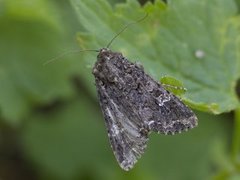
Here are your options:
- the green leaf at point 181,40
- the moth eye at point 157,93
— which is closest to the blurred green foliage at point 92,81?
the green leaf at point 181,40

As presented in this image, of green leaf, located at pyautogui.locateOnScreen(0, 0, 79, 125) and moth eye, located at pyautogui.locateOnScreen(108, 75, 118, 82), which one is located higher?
moth eye, located at pyautogui.locateOnScreen(108, 75, 118, 82)

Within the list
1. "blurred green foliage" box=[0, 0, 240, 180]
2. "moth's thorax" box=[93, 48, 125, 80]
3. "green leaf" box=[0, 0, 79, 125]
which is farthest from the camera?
"green leaf" box=[0, 0, 79, 125]

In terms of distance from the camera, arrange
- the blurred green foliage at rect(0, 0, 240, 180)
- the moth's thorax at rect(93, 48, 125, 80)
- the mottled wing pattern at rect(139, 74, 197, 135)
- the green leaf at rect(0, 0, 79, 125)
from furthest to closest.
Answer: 1. the green leaf at rect(0, 0, 79, 125)
2. the blurred green foliage at rect(0, 0, 240, 180)
3. the moth's thorax at rect(93, 48, 125, 80)
4. the mottled wing pattern at rect(139, 74, 197, 135)

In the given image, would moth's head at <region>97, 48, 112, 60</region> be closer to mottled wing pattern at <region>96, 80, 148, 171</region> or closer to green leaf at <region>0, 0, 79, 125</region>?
mottled wing pattern at <region>96, 80, 148, 171</region>

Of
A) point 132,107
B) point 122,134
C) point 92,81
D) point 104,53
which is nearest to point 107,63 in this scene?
point 104,53

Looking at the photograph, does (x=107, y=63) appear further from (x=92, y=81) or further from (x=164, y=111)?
(x=92, y=81)

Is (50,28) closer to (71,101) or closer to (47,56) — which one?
(47,56)

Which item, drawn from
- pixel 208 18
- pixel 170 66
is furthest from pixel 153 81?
pixel 208 18

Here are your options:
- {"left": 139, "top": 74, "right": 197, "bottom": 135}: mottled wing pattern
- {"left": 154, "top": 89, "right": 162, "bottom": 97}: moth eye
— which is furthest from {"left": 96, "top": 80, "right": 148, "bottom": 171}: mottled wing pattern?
{"left": 154, "top": 89, "right": 162, "bottom": 97}: moth eye
